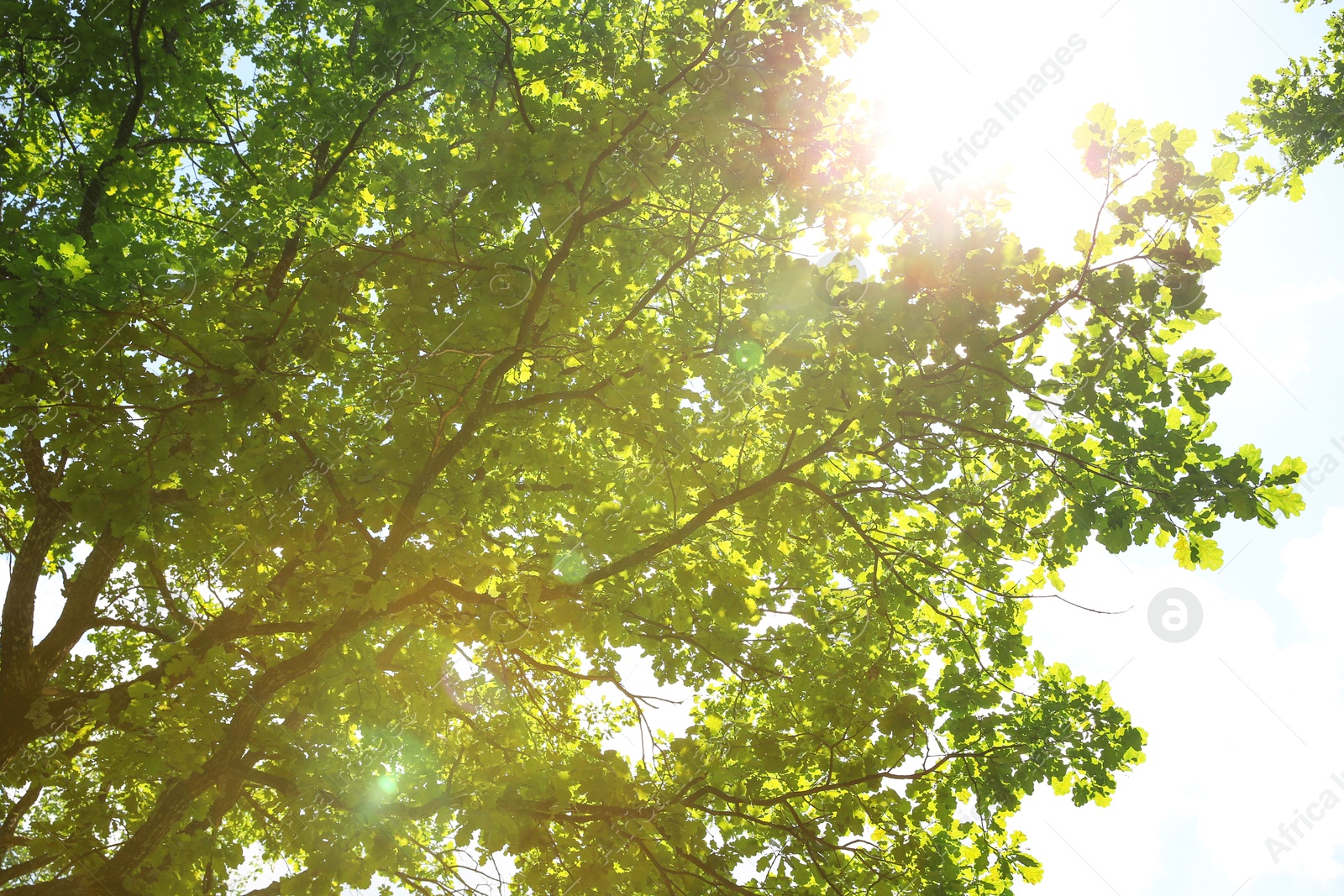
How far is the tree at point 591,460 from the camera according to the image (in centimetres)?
389

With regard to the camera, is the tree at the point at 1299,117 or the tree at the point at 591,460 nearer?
the tree at the point at 591,460

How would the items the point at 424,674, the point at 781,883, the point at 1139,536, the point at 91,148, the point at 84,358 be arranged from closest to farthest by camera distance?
the point at 1139,536 → the point at 84,358 → the point at 781,883 → the point at 424,674 → the point at 91,148

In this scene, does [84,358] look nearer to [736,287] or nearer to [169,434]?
[169,434]

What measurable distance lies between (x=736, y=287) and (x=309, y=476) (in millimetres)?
3532

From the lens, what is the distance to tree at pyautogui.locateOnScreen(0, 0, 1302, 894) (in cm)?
389

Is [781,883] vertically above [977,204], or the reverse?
[977,204]

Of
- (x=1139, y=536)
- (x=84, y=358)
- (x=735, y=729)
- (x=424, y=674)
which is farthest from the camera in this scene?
(x=424, y=674)

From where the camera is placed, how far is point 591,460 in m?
6.86

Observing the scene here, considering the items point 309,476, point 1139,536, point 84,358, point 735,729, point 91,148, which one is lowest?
point 1139,536

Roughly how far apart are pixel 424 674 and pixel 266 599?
1.58m

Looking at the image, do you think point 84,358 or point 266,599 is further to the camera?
point 266,599

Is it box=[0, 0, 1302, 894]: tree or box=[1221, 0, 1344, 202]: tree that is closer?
box=[0, 0, 1302, 894]: tree

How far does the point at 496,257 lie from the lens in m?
4.83

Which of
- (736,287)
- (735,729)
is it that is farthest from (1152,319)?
(735,729)
